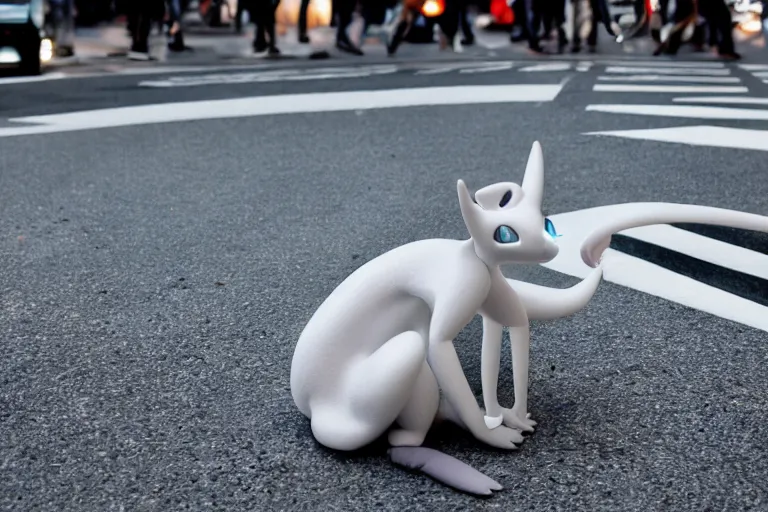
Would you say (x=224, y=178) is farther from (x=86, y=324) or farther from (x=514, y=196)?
(x=514, y=196)

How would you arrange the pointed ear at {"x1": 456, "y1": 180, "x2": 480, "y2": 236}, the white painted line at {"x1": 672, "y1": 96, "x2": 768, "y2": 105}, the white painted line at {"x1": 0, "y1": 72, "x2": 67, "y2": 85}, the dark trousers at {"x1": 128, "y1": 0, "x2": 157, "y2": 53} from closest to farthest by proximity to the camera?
the pointed ear at {"x1": 456, "y1": 180, "x2": 480, "y2": 236} < the white painted line at {"x1": 672, "y1": 96, "x2": 768, "y2": 105} < the white painted line at {"x1": 0, "y1": 72, "x2": 67, "y2": 85} < the dark trousers at {"x1": 128, "y1": 0, "x2": 157, "y2": 53}

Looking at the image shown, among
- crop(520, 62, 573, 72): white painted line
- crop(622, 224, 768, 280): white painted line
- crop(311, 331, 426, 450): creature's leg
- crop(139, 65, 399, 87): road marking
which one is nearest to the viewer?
crop(311, 331, 426, 450): creature's leg

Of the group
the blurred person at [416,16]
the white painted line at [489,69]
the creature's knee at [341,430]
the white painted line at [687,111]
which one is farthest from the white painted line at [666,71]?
the creature's knee at [341,430]

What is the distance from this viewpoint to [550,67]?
1151 centimetres

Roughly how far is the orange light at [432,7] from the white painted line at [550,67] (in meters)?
2.47

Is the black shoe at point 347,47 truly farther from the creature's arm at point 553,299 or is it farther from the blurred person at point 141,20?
the creature's arm at point 553,299

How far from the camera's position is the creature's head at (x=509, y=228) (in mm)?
2123

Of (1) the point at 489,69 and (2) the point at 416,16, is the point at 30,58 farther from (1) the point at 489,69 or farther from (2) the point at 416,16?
(2) the point at 416,16

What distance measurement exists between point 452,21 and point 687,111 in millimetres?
7465

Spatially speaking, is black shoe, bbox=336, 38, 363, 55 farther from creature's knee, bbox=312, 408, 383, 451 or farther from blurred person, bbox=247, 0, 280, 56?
creature's knee, bbox=312, 408, 383, 451

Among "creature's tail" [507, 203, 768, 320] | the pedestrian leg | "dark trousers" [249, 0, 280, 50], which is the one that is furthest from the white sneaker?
"creature's tail" [507, 203, 768, 320]

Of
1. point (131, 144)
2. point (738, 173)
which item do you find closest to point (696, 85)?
point (738, 173)

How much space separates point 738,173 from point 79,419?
4032 millimetres

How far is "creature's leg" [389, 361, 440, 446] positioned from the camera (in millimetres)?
2258
